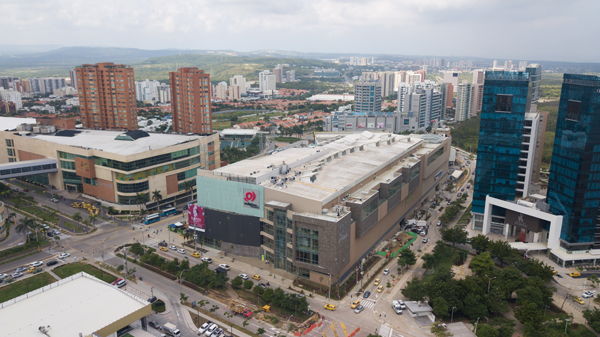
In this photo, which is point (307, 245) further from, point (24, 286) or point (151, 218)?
point (24, 286)

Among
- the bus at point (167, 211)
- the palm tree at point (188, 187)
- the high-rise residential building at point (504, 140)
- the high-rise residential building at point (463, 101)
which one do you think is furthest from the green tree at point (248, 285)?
the high-rise residential building at point (463, 101)

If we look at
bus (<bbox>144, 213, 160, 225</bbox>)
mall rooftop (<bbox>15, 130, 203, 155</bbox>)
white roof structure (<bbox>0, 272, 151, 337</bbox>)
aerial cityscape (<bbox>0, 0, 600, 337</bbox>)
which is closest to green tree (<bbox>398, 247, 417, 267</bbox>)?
aerial cityscape (<bbox>0, 0, 600, 337</bbox>)

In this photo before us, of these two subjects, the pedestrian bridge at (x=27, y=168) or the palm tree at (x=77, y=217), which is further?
the pedestrian bridge at (x=27, y=168)

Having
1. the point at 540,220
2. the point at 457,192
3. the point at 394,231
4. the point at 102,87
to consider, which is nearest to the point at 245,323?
the point at 394,231

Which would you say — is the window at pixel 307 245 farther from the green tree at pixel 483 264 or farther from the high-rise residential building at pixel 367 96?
the high-rise residential building at pixel 367 96

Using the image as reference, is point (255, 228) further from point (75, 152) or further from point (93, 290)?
point (75, 152)
